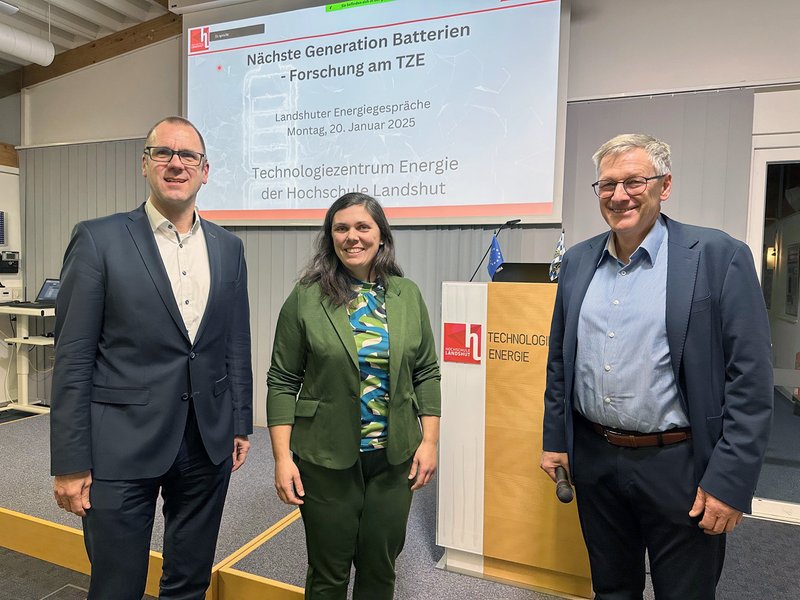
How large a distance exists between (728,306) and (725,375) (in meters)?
0.16

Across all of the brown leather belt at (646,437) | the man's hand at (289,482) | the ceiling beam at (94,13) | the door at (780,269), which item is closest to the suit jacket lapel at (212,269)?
the man's hand at (289,482)

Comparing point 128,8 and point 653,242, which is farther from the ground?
point 128,8

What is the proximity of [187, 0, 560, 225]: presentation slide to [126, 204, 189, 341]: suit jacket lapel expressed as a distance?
7.42ft

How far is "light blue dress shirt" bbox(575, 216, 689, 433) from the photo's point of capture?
1275 mm

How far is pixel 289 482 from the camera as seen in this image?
1.43 meters

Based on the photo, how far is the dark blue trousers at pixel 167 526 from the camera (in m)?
1.33

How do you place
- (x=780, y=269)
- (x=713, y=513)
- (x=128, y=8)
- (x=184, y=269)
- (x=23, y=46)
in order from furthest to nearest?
(x=128, y=8), (x=23, y=46), (x=780, y=269), (x=184, y=269), (x=713, y=513)

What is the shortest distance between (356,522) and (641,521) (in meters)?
0.72

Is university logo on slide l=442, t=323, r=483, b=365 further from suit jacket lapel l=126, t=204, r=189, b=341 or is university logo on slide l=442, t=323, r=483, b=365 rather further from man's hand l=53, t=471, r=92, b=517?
man's hand l=53, t=471, r=92, b=517

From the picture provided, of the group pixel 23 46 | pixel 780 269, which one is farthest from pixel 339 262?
pixel 23 46

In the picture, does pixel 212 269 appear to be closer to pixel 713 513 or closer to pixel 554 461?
pixel 554 461

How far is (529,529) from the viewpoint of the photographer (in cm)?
208

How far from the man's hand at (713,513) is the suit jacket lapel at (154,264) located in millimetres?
1288

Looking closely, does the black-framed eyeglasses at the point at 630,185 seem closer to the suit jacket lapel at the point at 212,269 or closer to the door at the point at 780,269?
the suit jacket lapel at the point at 212,269
